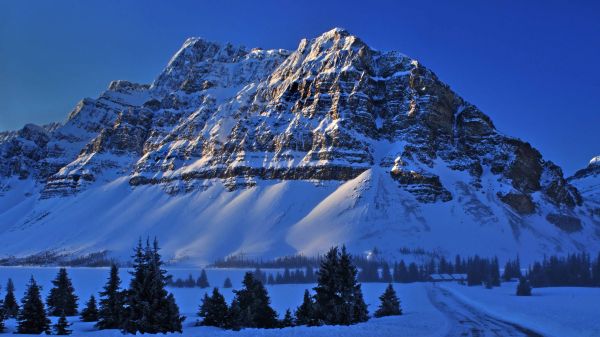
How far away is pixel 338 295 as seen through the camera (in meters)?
48.6

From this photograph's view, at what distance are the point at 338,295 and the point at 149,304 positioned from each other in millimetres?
14127

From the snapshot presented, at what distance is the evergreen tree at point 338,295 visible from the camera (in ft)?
153

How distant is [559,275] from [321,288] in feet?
336

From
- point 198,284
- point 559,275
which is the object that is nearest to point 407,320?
point 559,275

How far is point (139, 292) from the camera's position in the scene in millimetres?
41250

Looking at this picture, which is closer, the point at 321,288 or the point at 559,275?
the point at 321,288

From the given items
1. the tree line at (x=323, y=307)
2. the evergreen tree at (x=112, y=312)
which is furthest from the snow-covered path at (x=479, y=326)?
the evergreen tree at (x=112, y=312)

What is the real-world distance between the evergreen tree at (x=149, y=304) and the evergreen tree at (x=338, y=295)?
34.8 ft

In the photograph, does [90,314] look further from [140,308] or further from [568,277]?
[568,277]

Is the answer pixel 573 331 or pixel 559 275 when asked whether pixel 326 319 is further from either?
pixel 559 275

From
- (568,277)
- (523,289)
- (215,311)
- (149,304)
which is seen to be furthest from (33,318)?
(568,277)

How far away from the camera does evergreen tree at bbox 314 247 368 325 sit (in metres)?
46.7

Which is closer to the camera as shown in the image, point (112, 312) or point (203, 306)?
point (112, 312)

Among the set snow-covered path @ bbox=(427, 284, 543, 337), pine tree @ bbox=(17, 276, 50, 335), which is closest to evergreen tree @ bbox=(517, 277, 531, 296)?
snow-covered path @ bbox=(427, 284, 543, 337)
